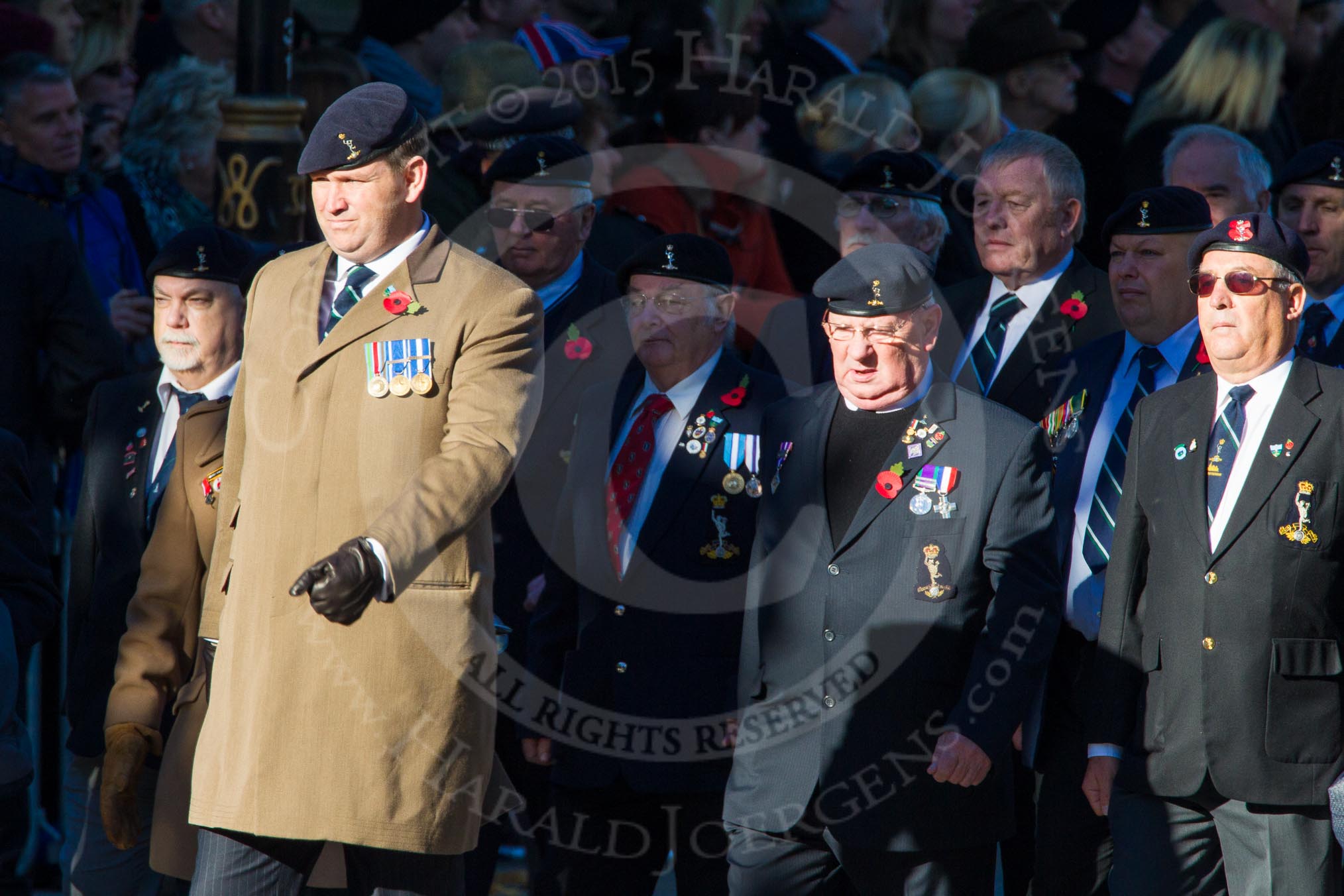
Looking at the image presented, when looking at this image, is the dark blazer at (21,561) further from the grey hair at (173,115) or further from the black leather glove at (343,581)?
the grey hair at (173,115)

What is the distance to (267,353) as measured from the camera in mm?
4230

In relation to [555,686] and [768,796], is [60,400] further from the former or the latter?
[768,796]

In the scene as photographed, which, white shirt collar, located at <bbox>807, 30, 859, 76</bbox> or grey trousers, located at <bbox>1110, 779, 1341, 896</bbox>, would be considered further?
white shirt collar, located at <bbox>807, 30, 859, 76</bbox>

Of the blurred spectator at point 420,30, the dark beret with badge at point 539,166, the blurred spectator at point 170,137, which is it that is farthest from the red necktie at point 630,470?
the blurred spectator at point 420,30

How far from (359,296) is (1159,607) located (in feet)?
6.84

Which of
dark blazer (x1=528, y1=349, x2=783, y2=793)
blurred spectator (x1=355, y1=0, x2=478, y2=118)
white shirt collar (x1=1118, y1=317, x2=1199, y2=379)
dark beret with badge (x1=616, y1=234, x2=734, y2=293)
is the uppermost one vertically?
blurred spectator (x1=355, y1=0, x2=478, y2=118)

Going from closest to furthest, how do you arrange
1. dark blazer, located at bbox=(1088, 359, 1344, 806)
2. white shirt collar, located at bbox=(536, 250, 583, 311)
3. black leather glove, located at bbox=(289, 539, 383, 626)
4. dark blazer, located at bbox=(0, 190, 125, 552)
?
black leather glove, located at bbox=(289, 539, 383, 626), dark blazer, located at bbox=(1088, 359, 1344, 806), white shirt collar, located at bbox=(536, 250, 583, 311), dark blazer, located at bbox=(0, 190, 125, 552)

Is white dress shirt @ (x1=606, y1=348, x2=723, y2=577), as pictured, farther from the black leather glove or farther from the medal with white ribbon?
the black leather glove

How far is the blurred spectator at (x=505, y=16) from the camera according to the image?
876 cm

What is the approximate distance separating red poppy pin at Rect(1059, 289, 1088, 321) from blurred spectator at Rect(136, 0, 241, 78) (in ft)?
13.5

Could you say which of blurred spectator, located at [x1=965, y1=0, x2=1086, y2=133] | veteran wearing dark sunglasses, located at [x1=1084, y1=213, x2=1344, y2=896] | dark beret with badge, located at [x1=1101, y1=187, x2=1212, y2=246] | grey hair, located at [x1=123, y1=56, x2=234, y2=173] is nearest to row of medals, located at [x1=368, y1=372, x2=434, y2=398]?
veteran wearing dark sunglasses, located at [x1=1084, y1=213, x2=1344, y2=896]

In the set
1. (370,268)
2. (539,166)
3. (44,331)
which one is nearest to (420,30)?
(539,166)

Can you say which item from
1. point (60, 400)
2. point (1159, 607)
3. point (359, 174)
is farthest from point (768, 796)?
point (60, 400)

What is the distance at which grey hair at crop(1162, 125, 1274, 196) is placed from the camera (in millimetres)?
6352
